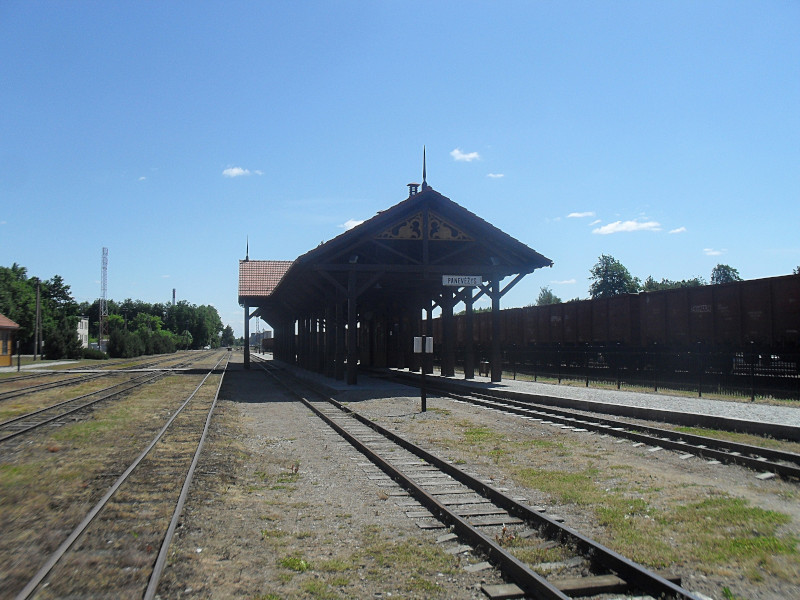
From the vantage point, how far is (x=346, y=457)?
30.5 feet

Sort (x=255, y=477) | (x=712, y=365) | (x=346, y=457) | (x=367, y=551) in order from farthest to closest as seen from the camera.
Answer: (x=712, y=365), (x=346, y=457), (x=255, y=477), (x=367, y=551)

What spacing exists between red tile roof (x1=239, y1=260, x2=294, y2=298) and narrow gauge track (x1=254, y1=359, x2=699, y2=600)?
2697 cm

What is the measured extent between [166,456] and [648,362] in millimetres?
16854

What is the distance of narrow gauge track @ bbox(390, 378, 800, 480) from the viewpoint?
7.97m

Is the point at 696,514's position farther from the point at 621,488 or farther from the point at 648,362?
the point at 648,362

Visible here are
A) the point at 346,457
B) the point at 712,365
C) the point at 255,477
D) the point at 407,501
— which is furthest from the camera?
the point at 712,365

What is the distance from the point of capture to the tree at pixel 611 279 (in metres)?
92.3

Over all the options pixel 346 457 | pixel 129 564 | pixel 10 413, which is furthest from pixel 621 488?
pixel 10 413

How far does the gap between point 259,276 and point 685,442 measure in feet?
99.9

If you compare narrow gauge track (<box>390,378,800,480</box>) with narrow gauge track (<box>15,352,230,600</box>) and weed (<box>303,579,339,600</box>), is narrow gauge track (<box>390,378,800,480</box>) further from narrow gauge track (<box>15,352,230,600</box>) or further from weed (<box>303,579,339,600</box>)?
narrow gauge track (<box>15,352,230,600</box>)

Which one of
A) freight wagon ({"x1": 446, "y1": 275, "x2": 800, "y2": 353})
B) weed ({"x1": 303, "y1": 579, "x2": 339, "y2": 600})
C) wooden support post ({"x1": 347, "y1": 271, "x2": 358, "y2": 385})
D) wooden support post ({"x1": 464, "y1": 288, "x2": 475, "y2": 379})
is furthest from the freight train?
weed ({"x1": 303, "y1": 579, "x2": 339, "y2": 600})

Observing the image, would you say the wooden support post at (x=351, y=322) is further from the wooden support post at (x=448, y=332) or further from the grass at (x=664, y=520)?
the grass at (x=664, y=520)

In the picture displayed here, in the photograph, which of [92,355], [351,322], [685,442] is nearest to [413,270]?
[351,322]

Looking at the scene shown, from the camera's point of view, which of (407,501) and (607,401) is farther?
(607,401)
